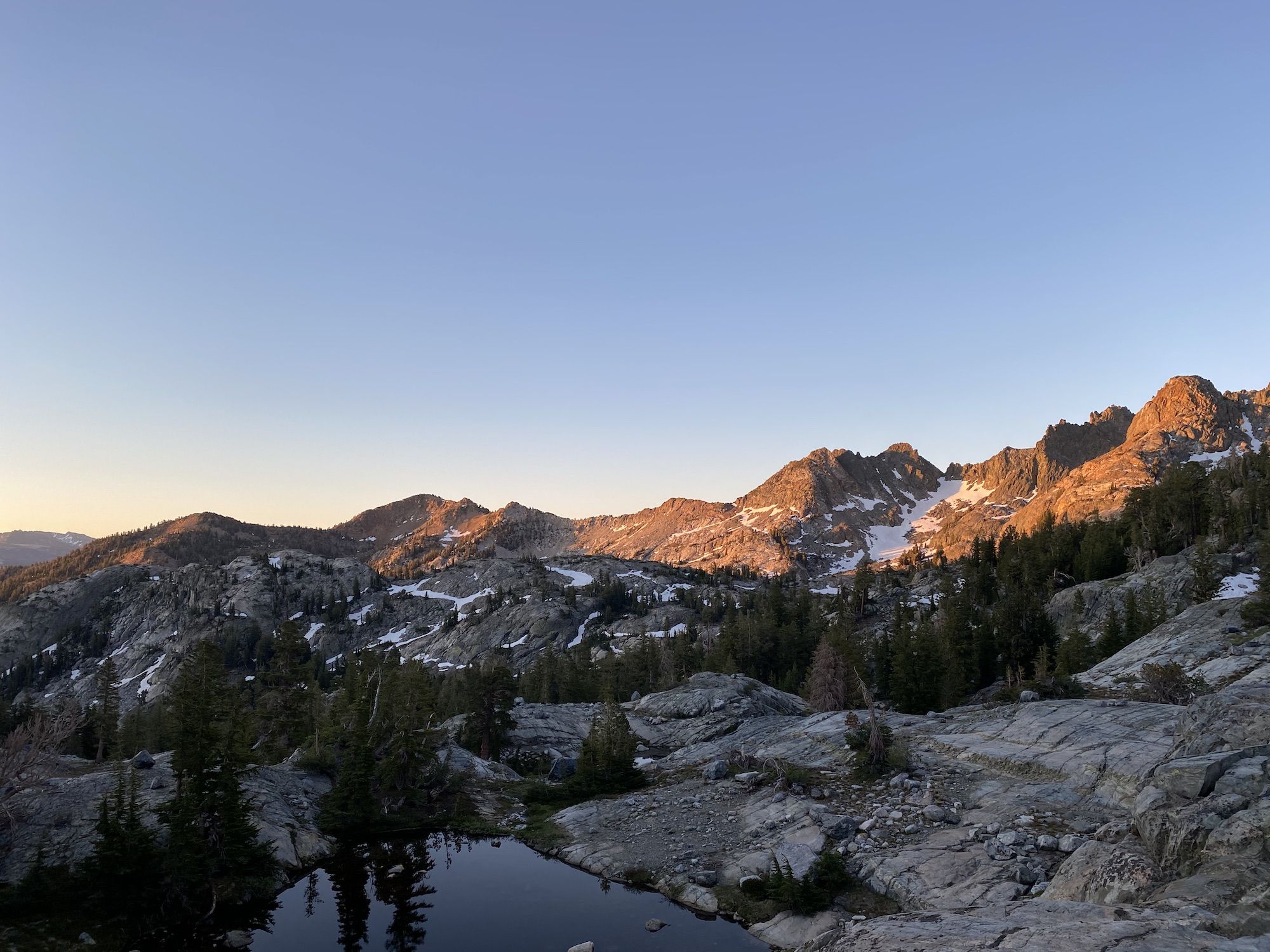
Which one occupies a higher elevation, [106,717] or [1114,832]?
[1114,832]

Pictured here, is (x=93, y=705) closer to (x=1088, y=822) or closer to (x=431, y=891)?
(x=431, y=891)

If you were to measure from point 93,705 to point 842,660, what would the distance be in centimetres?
8658

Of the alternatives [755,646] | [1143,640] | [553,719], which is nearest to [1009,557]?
[755,646]

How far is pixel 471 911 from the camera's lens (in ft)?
111

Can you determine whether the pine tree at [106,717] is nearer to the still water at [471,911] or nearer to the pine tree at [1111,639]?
the still water at [471,911]

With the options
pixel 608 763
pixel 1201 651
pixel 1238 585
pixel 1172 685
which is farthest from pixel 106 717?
pixel 1238 585

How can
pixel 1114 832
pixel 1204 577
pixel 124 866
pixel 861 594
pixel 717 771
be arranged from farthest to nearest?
pixel 861 594
pixel 1204 577
pixel 717 771
pixel 124 866
pixel 1114 832

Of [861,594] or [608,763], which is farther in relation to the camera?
[861,594]

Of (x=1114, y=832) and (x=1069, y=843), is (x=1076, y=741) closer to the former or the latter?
(x=1069, y=843)

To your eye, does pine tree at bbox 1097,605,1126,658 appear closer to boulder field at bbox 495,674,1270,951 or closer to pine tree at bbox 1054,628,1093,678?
pine tree at bbox 1054,628,1093,678

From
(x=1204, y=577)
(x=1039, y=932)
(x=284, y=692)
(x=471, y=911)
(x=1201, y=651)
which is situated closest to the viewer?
(x=1039, y=932)

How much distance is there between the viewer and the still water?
29.9 metres

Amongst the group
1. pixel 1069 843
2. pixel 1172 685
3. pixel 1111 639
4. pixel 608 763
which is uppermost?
pixel 1172 685

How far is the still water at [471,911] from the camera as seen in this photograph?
29906 millimetres
